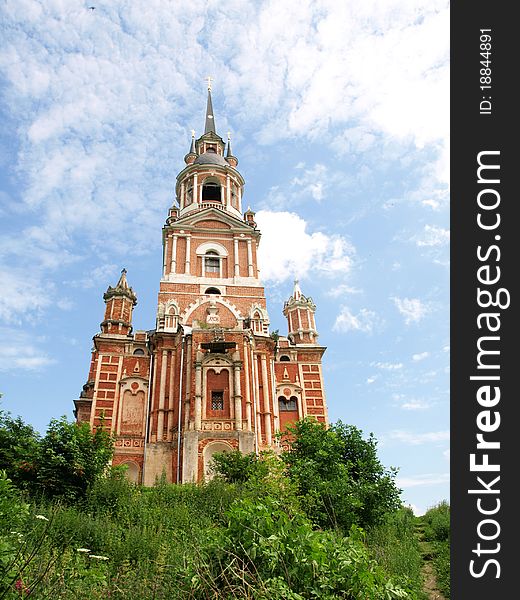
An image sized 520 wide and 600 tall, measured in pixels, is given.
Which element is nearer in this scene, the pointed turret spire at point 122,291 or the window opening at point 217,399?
the window opening at point 217,399

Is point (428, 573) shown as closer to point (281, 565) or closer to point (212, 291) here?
point (281, 565)

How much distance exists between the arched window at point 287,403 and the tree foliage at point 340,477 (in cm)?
1046

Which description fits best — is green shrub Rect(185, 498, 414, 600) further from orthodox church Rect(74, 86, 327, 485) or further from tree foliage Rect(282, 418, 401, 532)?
orthodox church Rect(74, 86, 327, 485)

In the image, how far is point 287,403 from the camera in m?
32.9

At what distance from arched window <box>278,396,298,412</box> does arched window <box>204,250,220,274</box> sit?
10.0m

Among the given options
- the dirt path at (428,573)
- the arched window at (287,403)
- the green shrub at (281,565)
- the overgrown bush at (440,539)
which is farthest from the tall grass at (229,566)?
the arched window at (287,403)

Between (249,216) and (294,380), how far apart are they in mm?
13648

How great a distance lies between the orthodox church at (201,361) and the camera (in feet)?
89.1

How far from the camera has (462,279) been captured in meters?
6.09

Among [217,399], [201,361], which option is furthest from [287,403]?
[201,361]

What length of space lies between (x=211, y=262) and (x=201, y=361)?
9.46m

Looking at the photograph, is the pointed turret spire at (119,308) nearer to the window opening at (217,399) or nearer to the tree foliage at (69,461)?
the window opening at (217,399)

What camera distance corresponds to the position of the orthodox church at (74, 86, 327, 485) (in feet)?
89.1

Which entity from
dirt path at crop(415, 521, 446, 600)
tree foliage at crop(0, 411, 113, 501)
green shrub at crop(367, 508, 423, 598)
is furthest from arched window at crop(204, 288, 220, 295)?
dirt path at crop(415, 521, 446, 600)
